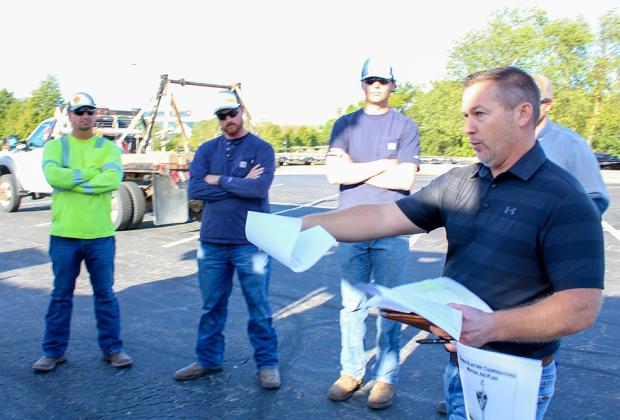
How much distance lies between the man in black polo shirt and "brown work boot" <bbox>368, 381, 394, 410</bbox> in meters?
1.57

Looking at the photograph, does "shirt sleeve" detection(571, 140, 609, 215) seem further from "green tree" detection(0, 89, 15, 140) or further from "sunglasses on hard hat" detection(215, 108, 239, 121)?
"green tree" detection(0, 89, 15, 140)

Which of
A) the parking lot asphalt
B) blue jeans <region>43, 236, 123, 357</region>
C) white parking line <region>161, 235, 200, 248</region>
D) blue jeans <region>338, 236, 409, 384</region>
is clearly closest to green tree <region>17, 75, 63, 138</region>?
white parking line <region>161, 235, 200, 248</region>

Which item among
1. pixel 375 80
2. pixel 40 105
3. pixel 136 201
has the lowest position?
pixel 136 201

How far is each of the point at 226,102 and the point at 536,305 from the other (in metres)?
2.96

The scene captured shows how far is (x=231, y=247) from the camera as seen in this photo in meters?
4.12

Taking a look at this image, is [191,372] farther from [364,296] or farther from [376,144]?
[376,144]

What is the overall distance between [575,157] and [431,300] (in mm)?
1825

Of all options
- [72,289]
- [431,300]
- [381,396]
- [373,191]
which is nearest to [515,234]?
[431,300]

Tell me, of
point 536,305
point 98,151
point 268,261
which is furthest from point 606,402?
point 98,151

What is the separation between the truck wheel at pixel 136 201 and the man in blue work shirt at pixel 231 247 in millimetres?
6540

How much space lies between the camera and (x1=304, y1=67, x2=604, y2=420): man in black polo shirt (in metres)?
1.69

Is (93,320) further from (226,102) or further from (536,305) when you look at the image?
(536,305)

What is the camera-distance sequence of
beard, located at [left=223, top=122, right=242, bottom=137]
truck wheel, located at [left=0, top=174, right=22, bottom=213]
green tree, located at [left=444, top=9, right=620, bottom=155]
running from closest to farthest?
beard, located at [left=223, top=122, right=242, bottom=137] < truck wheel, located at [left=0, top=174, right=22, bottom=213] < green tree, located at [left=444, top=9, right=620, bottom=155]

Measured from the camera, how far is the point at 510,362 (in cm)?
173
